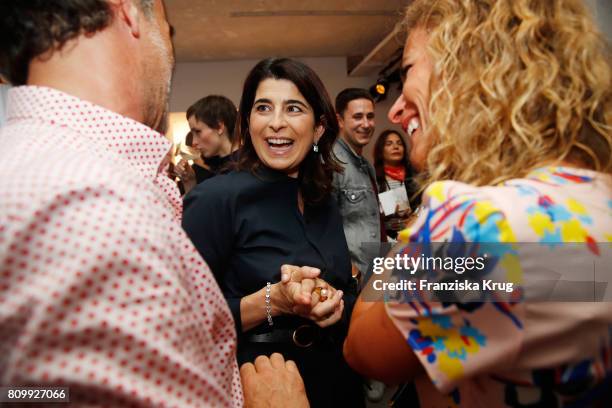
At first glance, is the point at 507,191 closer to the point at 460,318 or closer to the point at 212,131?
the point at 460,318

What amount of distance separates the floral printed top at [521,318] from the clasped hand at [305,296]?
0.70 metres

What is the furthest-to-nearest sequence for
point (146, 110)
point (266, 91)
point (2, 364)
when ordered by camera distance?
point (266, 91), point (146, 110), point (2, 364)

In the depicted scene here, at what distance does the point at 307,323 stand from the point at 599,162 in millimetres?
1071

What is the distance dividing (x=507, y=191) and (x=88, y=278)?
2.02 ft

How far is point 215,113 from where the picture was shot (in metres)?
3.28

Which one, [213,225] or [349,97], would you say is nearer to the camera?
[213,225]

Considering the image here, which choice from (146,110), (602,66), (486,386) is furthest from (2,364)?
(602,66)

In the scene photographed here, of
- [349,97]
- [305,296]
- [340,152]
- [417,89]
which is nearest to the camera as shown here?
[417,89]

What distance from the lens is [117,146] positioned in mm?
761

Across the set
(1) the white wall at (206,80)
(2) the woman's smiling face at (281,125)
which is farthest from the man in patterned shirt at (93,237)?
(1) the white wall at (206,80)

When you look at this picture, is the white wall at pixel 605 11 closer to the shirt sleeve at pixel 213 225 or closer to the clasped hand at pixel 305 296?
the clasped hand at pixel 305 296

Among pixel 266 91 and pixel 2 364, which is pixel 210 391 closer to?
pixel 2 364

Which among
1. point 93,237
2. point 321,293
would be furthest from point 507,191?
point 321,293

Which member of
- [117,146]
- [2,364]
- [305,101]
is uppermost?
[305,101]
